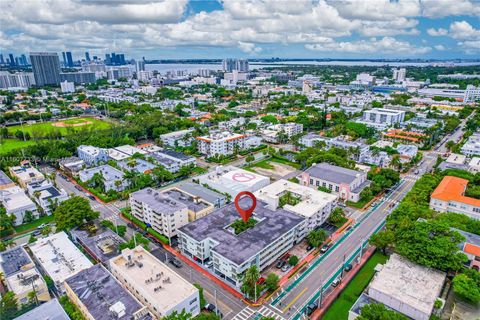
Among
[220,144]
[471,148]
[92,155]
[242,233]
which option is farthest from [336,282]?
[92,155]

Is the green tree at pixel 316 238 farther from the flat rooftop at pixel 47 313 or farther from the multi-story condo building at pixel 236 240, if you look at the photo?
the flat rooftop at pixel 47 313

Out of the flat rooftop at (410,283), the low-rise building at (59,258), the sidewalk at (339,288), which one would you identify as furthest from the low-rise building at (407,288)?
the low-rise building at (59,258)

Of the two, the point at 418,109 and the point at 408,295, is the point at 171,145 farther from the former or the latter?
the point at 418,109

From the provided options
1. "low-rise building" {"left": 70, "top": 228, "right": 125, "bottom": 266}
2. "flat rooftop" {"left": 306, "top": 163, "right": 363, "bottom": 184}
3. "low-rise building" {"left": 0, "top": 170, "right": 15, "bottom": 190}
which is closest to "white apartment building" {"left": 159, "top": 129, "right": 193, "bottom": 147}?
"low-rise building" {"left": 0, "top": 170, "right": 15, "bottom": 190}

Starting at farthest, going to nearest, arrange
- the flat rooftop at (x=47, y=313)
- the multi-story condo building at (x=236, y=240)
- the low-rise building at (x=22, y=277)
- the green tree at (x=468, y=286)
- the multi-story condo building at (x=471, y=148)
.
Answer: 1. the multi-story condo building at (x=471, y=148)
2. the multi-story condo building at (x=236, y=240)
3. the low-rise building at (x=22, y=277)
4. the green tree at (x=468, y=286)
5. the flat rooftop at (x=47, y=313)

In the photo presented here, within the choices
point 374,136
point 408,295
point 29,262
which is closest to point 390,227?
point 408,295

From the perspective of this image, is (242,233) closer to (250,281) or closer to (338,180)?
(250,281)
